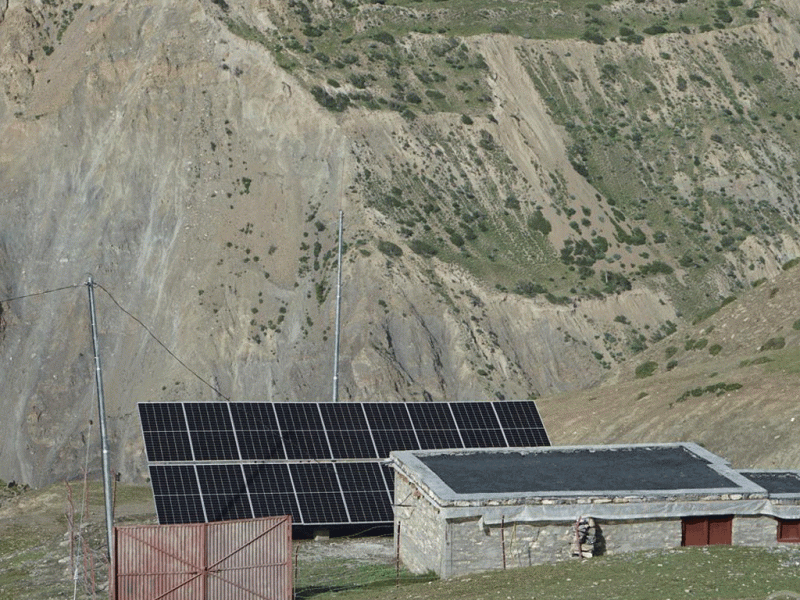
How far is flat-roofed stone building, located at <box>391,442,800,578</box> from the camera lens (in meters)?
39.8

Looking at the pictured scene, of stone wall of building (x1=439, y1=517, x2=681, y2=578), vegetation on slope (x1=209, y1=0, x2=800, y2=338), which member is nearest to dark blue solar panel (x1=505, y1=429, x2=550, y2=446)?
stone wall of building (x1=439, y1=517, x2=681, y2=578)

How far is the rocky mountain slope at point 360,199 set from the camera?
265 ft

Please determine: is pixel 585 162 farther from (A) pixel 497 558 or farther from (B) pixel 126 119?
→ (A) pixel 497 558

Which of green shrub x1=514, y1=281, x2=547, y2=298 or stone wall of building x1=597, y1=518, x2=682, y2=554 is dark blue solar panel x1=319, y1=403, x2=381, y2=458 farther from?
green shrub x1=514, y1=281, x2=547, y2=298

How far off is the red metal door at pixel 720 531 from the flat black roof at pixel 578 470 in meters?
0.92

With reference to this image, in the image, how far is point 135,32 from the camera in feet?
309

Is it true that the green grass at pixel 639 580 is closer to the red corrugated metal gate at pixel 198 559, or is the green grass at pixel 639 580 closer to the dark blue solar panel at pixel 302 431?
the red corrugated metal gate at pixel 198 559

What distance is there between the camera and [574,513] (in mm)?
39875

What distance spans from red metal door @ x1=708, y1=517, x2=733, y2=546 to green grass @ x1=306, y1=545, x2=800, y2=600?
126cm

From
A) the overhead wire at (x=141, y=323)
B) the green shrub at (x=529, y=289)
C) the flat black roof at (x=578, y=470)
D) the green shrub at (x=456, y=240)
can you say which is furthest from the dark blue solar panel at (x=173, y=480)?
the green shrub at (x=456, y=240)

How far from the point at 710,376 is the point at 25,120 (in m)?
45.8

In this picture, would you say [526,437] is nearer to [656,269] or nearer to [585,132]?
[656,269]

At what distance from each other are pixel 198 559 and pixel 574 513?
345 inches

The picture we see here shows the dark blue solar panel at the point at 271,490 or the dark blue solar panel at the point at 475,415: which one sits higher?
the dark blue solar panel at the point at 475,415
